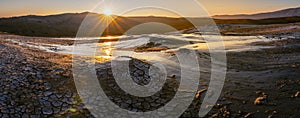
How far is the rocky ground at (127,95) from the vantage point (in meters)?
6.63

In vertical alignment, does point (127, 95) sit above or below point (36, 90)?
below

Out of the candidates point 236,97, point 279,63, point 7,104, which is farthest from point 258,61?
point 7,104

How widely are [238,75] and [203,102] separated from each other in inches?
135

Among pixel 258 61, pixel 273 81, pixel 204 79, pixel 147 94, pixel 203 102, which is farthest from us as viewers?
pixel 258 61

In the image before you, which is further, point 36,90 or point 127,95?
point 127,95

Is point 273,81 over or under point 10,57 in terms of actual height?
under

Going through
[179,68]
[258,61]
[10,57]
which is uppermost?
[10,57]

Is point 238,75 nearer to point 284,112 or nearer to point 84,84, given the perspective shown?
point 284,112

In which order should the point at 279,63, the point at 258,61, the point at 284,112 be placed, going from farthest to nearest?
the point at 258,61 < the point at 279,63 < the point at 284,112

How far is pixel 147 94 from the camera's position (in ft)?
26.2

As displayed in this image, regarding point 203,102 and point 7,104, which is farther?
point 203,102

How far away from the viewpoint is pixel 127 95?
780 cm

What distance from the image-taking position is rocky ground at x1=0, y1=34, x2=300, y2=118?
6.63 meters

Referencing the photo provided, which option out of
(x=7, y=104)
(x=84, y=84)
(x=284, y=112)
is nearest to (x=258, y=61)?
(x=284, y=112)
